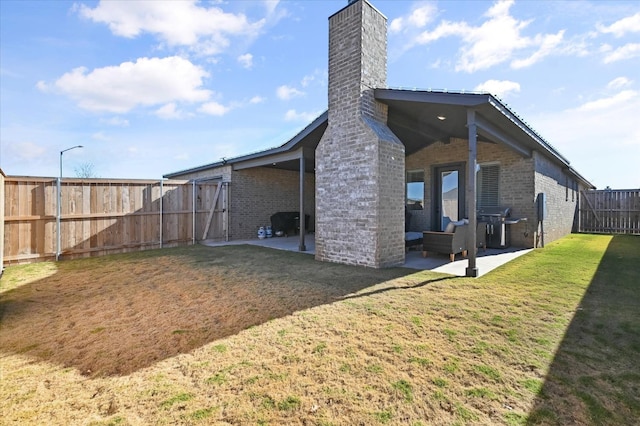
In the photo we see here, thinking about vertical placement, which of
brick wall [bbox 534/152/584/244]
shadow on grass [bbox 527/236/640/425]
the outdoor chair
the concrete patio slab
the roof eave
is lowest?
shadow on grass [bbox 527/236/640/425]

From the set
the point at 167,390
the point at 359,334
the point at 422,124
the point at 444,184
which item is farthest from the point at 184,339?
the point at 444,184

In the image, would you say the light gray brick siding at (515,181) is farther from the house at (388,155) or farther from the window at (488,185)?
the window at (488,185)

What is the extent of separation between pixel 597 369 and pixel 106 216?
1075 centimetres

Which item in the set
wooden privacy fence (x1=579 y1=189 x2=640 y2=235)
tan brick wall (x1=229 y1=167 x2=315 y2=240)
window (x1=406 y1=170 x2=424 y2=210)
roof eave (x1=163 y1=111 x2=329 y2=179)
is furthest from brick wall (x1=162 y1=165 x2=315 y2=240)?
wooden privacy fence (x1=579 y1=189 x2=640 y2=235)

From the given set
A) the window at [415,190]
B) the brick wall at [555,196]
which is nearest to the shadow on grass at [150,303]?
the window at [415,190]

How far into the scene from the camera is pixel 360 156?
650 cm

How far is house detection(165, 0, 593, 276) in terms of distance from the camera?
6.27 m

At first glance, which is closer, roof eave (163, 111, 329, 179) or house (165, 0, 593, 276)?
house (165, 0, 593, 276)

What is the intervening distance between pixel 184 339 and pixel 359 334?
1763mm

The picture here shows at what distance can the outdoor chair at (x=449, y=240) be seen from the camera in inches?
271

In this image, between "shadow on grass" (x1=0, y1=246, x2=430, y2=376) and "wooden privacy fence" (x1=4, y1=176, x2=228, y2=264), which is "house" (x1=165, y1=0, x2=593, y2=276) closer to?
"shadow on grass" (x1=0, y1=246, x2=430, y2=376)

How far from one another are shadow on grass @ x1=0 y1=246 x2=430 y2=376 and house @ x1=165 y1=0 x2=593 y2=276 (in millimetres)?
999

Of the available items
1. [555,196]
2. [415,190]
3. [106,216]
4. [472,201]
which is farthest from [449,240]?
[106,216]

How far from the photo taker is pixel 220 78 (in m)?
9.66
